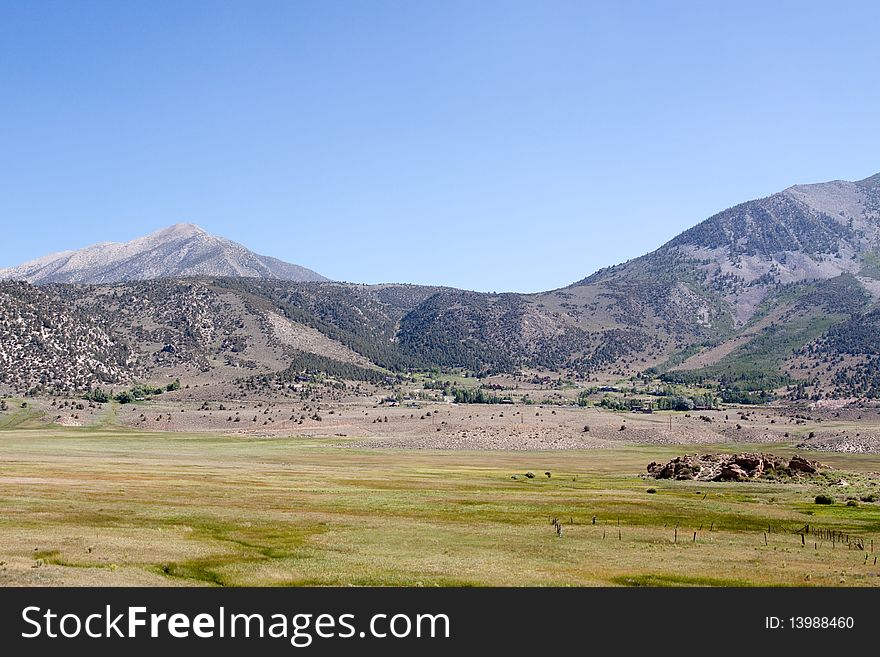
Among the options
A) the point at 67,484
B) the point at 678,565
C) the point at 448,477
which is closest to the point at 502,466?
the point at 448,477

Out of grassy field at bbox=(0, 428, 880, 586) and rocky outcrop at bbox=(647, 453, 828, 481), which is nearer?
grassy field at bbox=(0, 428, 880, 586)

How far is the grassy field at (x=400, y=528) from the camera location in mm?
42344

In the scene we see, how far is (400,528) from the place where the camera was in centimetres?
5844

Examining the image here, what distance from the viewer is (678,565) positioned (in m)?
46.4

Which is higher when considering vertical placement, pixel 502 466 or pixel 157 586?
pixel 157 586

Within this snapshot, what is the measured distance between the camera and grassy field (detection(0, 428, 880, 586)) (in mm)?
42344

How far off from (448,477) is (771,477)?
42.2 m

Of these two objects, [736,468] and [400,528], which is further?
[736,468]

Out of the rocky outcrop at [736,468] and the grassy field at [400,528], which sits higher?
the grassy field at [400,528]

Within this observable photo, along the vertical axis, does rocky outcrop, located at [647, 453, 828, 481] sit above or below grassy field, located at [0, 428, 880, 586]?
below

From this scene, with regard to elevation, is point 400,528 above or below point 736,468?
above

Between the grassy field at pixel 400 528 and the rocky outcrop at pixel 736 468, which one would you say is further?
the rocky outcrop at pixel 736 468

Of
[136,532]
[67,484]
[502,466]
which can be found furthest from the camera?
[502,466]
